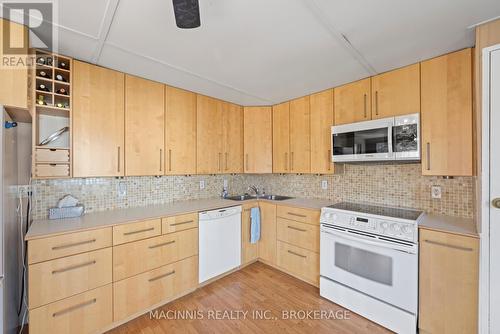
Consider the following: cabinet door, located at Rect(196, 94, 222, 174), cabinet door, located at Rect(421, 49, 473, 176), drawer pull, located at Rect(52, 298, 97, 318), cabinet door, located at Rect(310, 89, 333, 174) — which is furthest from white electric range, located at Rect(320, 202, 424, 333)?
drawer pull, located at Rect(52, 298, 97, 318)

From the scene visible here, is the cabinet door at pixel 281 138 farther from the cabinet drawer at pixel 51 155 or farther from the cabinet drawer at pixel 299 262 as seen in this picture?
the cabinet drawer at pixel 51 155

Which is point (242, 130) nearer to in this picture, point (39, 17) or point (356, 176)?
point (356, 176)

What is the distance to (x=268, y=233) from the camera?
2992mm

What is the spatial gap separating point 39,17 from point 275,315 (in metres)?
2.94

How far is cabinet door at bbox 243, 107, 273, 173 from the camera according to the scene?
3373 millimetres

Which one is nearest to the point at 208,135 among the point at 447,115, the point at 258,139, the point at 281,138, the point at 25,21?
the point at 258,139

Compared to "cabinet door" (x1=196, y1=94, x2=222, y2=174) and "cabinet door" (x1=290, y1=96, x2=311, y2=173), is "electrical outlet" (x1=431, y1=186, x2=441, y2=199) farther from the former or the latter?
"cabinet door" (x1=196, y1=94, x2=222, y2=174)

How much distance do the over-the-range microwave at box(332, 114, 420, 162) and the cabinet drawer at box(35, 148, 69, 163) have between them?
8.84 ft

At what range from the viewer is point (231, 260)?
2750 mm

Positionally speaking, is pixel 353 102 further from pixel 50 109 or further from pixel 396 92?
pixel 50 109

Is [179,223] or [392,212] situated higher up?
[392,212]

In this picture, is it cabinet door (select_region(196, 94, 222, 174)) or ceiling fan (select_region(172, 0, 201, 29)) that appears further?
cabinet door (select_region(196, 94, 222, 174))

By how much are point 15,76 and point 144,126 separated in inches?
39.7

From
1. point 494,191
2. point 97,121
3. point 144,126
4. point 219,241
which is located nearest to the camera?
point 494,191
